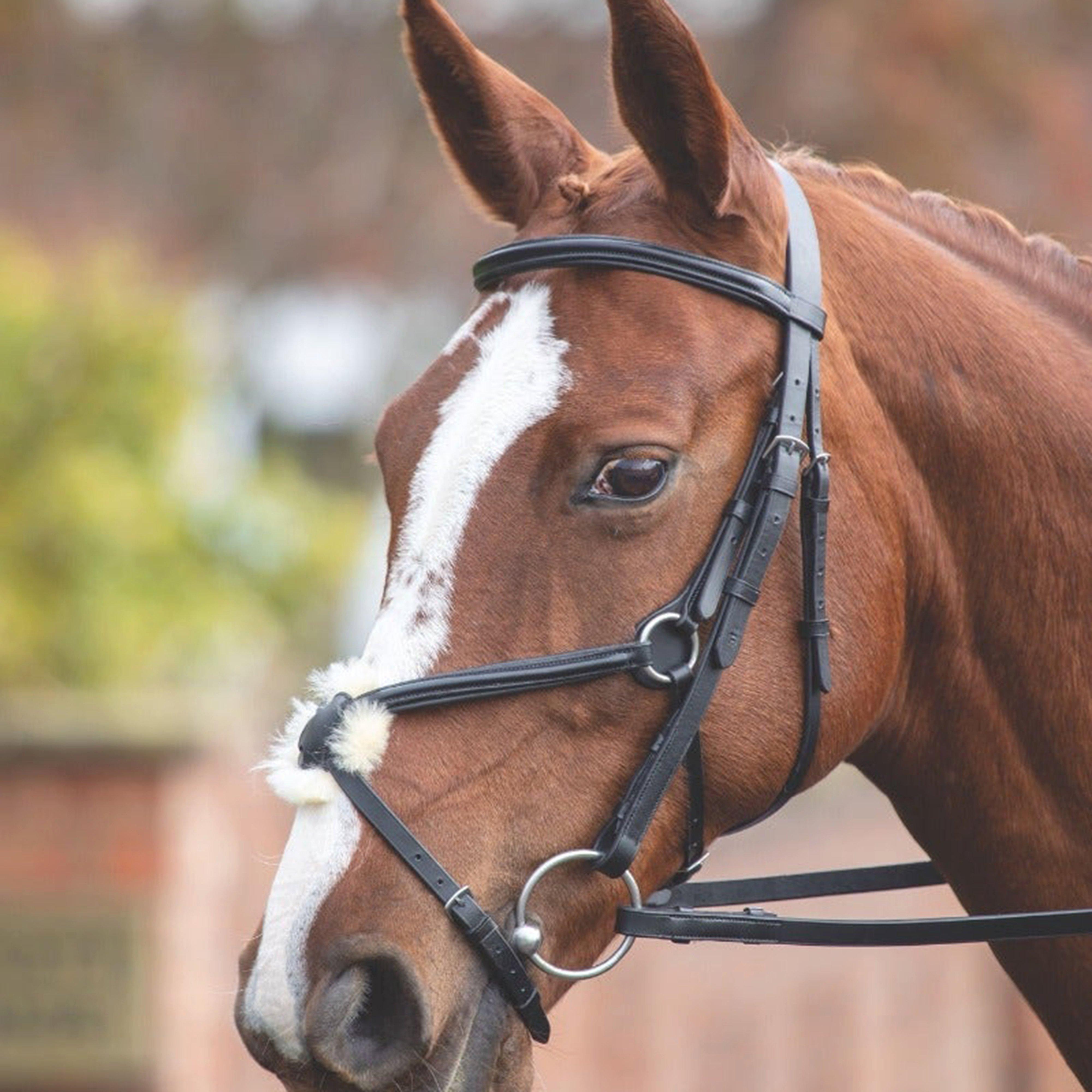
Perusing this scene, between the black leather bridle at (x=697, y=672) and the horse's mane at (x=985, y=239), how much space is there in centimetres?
26

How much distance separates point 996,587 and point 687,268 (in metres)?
0.77

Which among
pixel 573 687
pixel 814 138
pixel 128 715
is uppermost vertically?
pixel 814 138

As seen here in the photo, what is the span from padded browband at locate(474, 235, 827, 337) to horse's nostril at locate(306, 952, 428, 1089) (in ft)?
3.84

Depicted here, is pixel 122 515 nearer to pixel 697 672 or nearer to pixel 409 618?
pixel 409 618

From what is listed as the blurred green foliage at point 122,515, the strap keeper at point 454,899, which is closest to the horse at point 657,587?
the strap keeper at point 454,899

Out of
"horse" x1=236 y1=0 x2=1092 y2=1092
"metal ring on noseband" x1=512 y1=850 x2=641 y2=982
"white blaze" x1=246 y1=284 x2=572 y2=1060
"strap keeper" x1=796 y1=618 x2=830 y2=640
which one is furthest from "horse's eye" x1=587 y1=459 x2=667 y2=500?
"metal ring on noseband" x1=512 y1=850 x2=641 y2=982

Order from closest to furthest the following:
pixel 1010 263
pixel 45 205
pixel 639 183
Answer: pixel 639 183
pixel 1010 263
pixel 45 205

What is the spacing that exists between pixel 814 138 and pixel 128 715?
9.36 metres

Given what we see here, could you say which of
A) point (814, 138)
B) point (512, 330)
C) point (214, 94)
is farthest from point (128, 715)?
point (214, 94)

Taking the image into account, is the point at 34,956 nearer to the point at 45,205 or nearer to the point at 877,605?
the point at 877,605

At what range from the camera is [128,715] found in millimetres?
7348

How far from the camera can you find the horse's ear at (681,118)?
107 inches

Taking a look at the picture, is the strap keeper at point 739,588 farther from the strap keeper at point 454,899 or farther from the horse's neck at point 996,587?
the strap keeper at point 454,899

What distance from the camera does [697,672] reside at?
2656 mm
